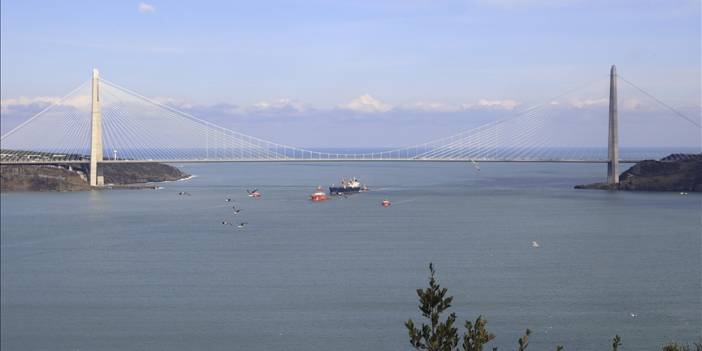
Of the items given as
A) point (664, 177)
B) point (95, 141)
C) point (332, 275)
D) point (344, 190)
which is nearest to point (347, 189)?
point (344, 190)

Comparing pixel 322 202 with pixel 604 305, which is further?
pixel 322 202

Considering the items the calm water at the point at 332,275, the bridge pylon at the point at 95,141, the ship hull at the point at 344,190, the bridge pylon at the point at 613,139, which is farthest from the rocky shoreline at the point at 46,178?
the bridge pylon at the point at 613,139

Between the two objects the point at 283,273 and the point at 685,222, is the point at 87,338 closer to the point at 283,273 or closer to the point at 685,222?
the point at 283,273

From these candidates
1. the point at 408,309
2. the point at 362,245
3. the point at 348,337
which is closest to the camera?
the point at 348,337

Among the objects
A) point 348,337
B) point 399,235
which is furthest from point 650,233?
point 348,337

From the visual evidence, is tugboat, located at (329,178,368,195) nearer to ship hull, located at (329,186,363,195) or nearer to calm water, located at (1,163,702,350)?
ship hull, located at (329,186,363,195)

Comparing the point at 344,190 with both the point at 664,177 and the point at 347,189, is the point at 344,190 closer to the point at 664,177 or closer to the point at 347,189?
the point at 347,189
